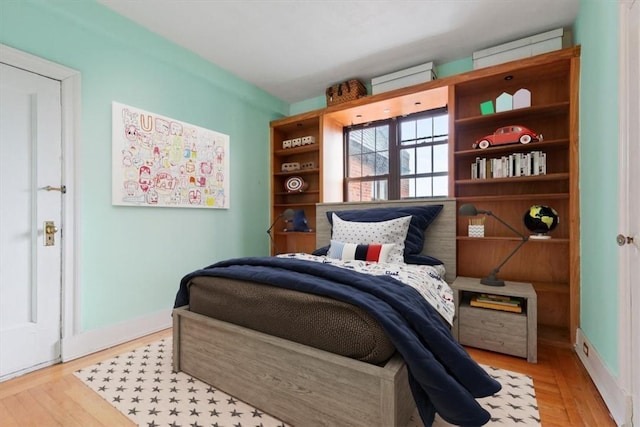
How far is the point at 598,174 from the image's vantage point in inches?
69.6

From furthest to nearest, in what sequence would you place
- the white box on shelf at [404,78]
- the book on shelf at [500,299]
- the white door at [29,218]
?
the white box on shelf at [404,78]
the book on shelf at [500,299]
the white door at [29,218]

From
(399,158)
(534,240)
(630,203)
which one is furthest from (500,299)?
(399,158)

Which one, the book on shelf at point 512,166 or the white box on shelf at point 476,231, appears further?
the white box on shelf at point 476,231

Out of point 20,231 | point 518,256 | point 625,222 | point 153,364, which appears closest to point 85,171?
point 20,231

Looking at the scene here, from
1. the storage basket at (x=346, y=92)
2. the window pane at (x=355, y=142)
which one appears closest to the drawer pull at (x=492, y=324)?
the window pane at (x=355, y=142)

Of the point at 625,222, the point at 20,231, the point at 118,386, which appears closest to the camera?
the point at 625,222

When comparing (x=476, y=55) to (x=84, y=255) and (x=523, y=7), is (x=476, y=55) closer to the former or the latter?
(x=523, y=7)

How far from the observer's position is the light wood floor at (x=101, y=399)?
1.41m

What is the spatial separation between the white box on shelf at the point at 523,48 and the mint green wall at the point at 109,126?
2485 mm

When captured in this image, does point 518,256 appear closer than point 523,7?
No

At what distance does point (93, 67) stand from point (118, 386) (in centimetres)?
221

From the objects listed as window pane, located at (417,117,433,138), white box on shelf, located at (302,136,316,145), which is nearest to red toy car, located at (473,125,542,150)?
window pane, located at (417,117,433,138)

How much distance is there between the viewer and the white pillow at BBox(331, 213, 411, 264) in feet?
7.90

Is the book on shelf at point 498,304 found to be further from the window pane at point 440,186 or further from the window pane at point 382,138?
the window pane at point 382,138
